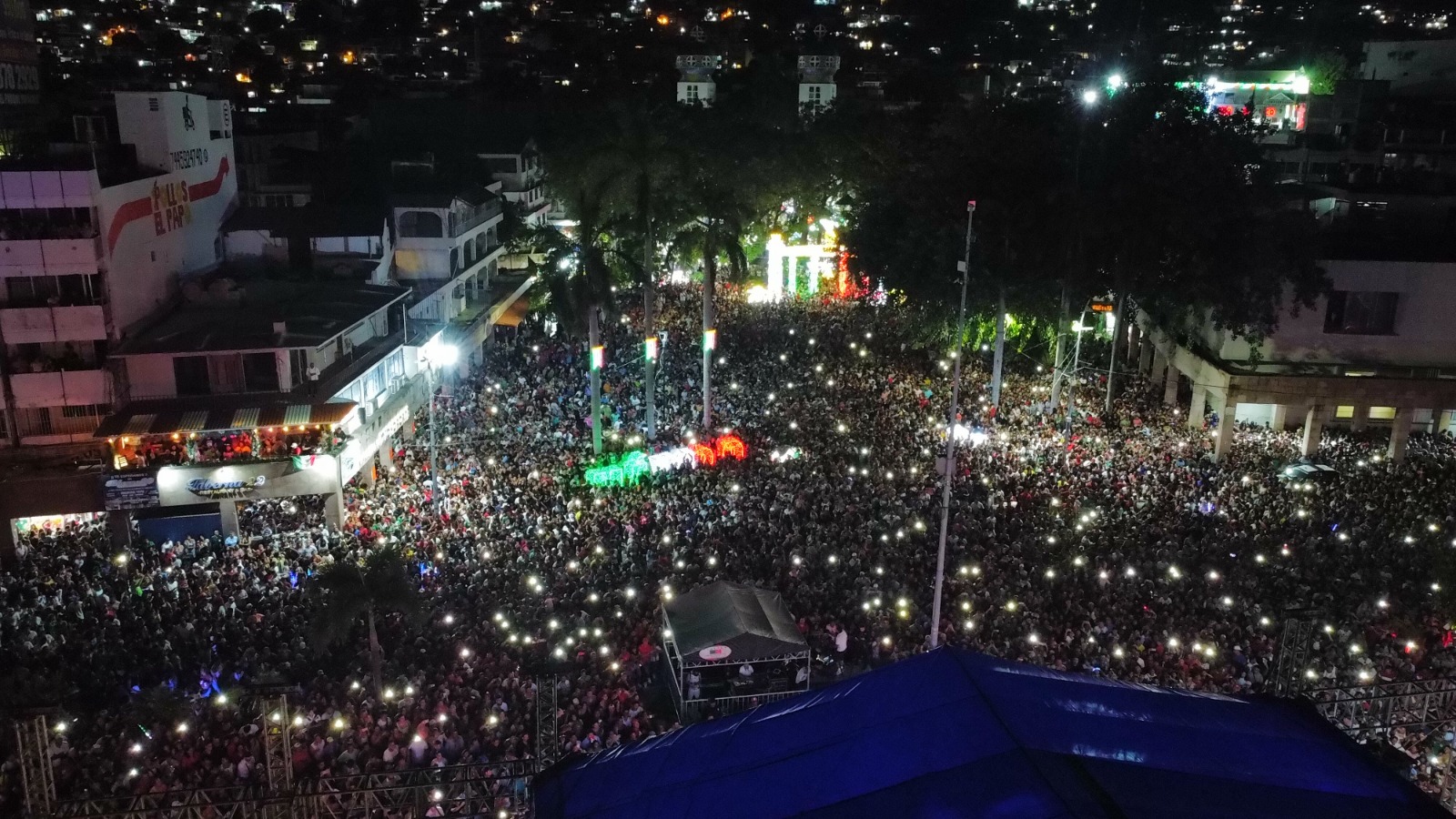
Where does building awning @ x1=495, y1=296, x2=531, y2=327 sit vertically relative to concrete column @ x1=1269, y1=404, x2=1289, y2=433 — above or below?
above

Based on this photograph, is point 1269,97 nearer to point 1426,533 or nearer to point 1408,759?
point 1426,533

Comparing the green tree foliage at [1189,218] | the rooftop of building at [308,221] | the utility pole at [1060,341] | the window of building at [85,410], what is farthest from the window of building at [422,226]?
the green tree foliage at [1189,218]

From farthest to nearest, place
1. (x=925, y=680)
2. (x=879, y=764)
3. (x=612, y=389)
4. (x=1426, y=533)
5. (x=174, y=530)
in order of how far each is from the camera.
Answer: (x=612, y=389)
(x=174, y=530)
(x=1426, y=533)
(x=925, y=680)
(x=879, y=764)

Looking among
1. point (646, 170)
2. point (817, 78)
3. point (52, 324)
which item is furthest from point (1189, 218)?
point (817, 78)

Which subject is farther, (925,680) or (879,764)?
(925,680)

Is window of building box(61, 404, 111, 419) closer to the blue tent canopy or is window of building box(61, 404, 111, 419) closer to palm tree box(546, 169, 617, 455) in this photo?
palm tree box(546, 169, 617, 455)

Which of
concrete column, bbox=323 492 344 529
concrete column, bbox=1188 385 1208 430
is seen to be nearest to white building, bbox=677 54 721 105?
concrete column, bbox=1188 385 1208 430

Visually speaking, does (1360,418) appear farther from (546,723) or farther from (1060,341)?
(546,723)

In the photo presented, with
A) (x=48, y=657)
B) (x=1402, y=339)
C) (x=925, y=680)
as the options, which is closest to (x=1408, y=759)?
(x=925, y=680)
